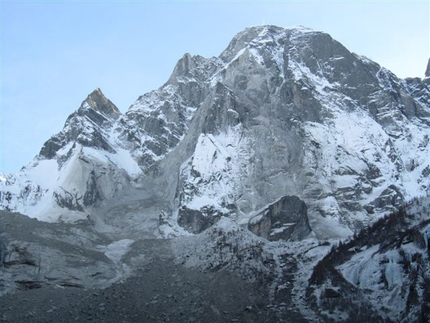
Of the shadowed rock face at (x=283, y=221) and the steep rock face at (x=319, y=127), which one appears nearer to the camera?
the shadowed rock face at (x=283, y=221)

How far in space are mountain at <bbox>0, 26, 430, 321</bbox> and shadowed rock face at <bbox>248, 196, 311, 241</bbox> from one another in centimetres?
18

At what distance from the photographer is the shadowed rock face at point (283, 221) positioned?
81.3 metres

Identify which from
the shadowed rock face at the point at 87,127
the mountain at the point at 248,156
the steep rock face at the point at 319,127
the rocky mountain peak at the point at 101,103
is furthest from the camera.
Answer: the rocky mountain peak at the point at 101,103

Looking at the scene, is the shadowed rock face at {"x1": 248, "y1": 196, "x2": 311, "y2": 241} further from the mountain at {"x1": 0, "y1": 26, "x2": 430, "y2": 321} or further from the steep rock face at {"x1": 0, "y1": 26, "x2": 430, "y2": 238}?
the steep rock face at {"x1": 0, "y1": 26, "x2": 430, "y2": 238}

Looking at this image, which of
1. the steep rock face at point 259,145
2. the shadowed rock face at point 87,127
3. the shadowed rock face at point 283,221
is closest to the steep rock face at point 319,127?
the steep rock face at point 259,145

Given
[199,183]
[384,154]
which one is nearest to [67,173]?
[199,183]

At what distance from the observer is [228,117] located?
113 metres

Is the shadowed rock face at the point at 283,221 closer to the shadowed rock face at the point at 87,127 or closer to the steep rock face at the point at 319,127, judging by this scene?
the steep rock face at the point at 319,127

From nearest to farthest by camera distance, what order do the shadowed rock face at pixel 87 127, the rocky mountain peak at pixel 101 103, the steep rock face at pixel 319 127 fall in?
the steep rock face at pixel 319 127 → the shadowed rock face at pixel 87 127 → the rocky mountain peak at pixel 101 103

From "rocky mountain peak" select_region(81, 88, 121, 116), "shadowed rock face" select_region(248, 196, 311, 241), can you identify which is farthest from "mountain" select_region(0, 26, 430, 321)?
"rocky mountain peak" select_region(81, 88, 121, 116)

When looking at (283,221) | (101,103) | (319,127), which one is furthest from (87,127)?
(283,221)

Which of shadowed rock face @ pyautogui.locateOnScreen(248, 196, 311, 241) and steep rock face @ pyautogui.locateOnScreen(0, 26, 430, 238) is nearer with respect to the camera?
shadowed rock face @ pyautogui.locateOnScreen(248, 196, 311, 241)

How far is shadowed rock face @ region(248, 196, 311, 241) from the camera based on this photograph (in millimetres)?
81331

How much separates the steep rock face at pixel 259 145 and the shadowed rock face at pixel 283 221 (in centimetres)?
435
